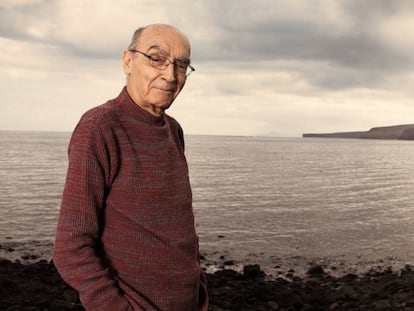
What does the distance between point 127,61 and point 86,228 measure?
96 centimetres

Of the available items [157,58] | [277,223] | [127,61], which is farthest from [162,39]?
[277,223]

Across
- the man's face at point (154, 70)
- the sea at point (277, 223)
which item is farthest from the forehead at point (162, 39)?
the sea at point (277, 223)

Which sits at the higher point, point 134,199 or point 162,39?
point 162,39

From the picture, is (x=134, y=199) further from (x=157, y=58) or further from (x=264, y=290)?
(x=264, y=290)

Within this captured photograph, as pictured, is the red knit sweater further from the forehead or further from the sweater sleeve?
the forehead

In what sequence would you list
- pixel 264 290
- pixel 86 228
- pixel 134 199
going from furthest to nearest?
pixel 264 290 < pixel 134 199 < pixel 86 228

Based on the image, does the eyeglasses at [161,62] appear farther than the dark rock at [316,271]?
No

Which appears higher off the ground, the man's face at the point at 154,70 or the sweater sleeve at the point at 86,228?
the man's face at the point at 154,70

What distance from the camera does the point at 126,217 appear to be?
2.35m

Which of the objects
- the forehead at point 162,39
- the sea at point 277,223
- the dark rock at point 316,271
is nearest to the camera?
the forehead at point 162,39

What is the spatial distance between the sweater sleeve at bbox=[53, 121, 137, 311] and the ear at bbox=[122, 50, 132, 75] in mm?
469

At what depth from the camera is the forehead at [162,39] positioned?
2473 millimetres

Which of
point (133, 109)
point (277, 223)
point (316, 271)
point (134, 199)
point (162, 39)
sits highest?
point (162, 39)

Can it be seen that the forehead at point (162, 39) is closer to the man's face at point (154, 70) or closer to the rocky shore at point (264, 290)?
the man's face at point (154, 70)
